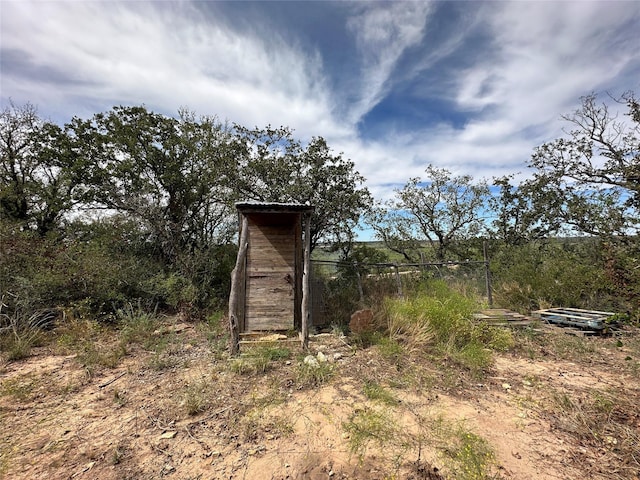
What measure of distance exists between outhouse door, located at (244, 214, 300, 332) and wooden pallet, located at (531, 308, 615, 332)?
5.95 meters

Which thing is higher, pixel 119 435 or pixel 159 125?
pixel 159 125

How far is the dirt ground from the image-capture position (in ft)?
8.07

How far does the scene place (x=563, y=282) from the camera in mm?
7660

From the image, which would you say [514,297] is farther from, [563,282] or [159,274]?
[159,274]

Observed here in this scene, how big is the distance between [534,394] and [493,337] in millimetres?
1892

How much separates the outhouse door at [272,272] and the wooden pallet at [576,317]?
19.5ft

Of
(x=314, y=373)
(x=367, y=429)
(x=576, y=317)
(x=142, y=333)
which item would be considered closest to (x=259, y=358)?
(x=314, y=373)

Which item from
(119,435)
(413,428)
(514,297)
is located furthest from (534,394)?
(514,297)

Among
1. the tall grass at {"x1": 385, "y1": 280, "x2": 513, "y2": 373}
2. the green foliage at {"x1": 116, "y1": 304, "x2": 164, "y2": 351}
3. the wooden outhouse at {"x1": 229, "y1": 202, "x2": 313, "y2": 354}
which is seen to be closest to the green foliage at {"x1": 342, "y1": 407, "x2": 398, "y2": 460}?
the tall grass at {"x1": 385, "y1": 280, "x2": 513, "y2": 373}

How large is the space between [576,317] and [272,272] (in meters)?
6.65

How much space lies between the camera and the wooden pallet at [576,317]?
578 centimetres

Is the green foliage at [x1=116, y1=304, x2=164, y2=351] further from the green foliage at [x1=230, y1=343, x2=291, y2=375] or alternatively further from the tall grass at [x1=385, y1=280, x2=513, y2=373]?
the tall grass at [x1=385, y1=280, x2=513, y2=373]

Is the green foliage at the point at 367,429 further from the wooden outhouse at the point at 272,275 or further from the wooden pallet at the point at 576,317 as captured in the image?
the wooden pallet at the point at 576,317

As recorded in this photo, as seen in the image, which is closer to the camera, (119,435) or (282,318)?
(119,435)
